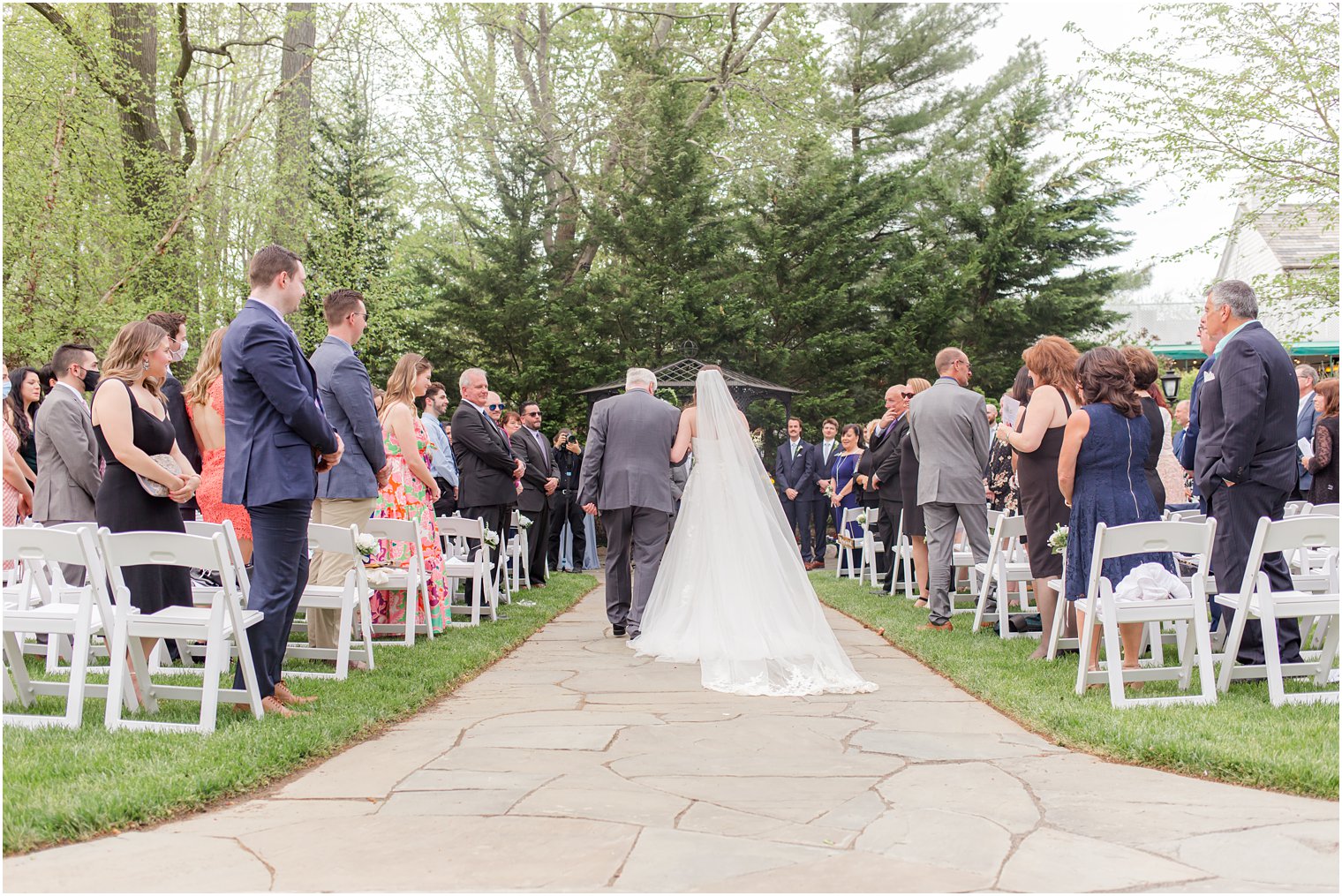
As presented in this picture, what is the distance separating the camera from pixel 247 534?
291 inches

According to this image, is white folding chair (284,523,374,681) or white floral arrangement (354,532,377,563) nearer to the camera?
white folding chair (284,523,374,681)

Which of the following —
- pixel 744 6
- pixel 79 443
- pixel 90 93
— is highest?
pixel 744 6

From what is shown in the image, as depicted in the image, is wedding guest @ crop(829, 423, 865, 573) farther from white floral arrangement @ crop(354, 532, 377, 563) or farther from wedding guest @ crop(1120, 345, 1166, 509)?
white floral arrangement @ crop(354, 532, 377, 563)

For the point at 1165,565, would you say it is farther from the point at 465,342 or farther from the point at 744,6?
the point at 744,6

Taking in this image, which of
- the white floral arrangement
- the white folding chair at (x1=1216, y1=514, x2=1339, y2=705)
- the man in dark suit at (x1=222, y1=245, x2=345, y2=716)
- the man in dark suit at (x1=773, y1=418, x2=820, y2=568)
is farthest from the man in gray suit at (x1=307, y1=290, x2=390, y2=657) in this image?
the man in dark suit at (x1=773, y1=418, x2=820, y2=568)

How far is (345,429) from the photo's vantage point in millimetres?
7066

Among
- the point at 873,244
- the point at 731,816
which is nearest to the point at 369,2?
the point at 873,244

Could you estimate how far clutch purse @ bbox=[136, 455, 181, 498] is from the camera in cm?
584

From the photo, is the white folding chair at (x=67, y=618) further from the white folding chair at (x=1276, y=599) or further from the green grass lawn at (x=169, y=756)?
the white folding chair at (x=1276, y=599)

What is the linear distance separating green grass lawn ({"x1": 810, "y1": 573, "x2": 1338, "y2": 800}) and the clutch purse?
4504mm

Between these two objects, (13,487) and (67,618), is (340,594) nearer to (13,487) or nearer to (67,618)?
Result: (67,618)

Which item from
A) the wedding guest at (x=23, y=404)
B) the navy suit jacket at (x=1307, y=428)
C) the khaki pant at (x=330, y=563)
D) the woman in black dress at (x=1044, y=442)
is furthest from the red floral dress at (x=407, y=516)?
the navy suit jacket at (x=1307, y=428)

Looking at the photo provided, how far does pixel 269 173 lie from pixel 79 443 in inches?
547

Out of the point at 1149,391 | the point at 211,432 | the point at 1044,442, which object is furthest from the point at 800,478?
the point at 211,432
